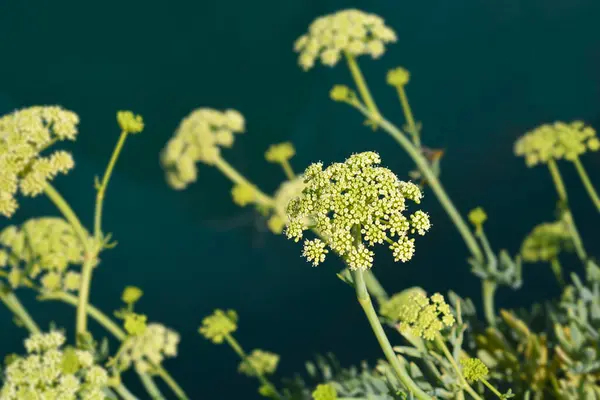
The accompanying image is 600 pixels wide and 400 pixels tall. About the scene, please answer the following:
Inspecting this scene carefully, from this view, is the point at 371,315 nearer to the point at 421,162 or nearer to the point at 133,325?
the point at 133,325

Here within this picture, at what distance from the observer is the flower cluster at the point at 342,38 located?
2164mm

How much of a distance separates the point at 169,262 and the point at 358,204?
90.1 inches

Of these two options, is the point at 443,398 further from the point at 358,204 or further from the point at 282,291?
the point at 282,291

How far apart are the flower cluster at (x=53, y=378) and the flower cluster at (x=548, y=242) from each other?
1613 millimetres

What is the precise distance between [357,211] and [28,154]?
2.99 feet

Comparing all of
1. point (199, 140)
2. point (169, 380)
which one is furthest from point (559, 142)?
point (169, 380)

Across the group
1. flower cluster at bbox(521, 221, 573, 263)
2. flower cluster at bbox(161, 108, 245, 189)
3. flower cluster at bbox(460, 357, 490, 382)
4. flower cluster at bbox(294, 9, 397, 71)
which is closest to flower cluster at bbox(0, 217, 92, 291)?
flower cluster at bbox(161, 108, 245, 189)

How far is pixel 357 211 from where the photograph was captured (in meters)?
1.06

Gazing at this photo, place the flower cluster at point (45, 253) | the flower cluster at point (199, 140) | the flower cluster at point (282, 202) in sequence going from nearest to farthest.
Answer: the flower cluster at point (45, 253)
the flower cluster at point (282, 202)
the flower cluster at point (199, 140)

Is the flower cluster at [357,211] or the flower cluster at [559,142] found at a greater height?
the flower cluster at [559,142]

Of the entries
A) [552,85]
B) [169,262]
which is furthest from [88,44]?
[552,85]

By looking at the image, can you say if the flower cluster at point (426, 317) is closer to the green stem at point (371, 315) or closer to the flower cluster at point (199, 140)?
the green stem at point (371, 315)

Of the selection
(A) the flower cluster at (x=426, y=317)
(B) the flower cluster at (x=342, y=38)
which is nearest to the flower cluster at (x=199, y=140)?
(B) the flower cluster at (x=342, y=38)

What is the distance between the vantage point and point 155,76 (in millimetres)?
3105
